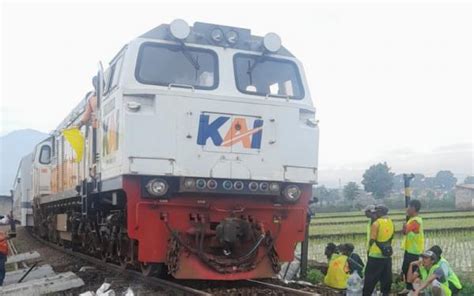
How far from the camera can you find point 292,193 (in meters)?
8.02

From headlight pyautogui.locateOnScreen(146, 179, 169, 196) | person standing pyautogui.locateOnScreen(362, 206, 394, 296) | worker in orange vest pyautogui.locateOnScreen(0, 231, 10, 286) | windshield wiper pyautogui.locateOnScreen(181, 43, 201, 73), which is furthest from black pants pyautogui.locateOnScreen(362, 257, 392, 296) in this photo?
worker in orange vest pyautogui.locateOnScreen(0, 231, 10, 286)

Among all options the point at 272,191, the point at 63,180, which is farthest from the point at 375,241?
the point at 63,180

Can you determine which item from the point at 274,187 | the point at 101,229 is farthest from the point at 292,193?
the point at 101,229

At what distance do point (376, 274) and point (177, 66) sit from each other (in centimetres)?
385

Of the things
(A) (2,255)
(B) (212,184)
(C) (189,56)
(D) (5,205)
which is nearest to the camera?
(B) (212,184)

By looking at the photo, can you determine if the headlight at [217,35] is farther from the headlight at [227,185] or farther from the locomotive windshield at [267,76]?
the headlight at [227,185]

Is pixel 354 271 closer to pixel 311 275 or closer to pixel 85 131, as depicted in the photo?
pixel 311 275

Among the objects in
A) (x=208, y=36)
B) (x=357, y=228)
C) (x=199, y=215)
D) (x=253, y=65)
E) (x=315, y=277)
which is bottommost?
(x=357, y=228)

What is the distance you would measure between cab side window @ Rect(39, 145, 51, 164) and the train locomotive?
8.83 m

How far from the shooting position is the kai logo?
7.64 meters

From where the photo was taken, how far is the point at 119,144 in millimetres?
→ 7629

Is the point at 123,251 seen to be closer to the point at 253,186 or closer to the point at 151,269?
the point at 151,269

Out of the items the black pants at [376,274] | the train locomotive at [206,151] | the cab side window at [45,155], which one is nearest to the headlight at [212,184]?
the train locomotive at [206,151]

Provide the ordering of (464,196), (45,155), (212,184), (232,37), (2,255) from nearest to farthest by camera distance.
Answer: (212,184)
(232,37)
(2,255)
(45,155)
(464,196)
